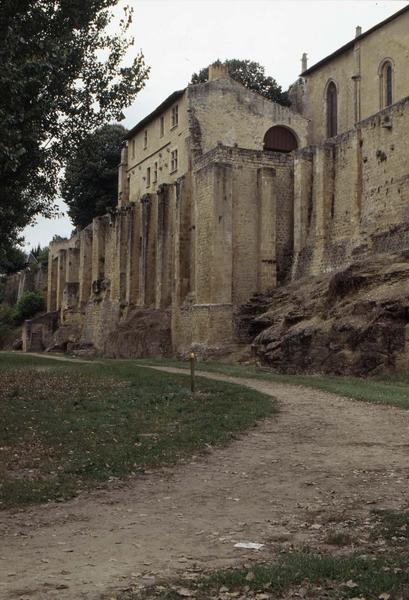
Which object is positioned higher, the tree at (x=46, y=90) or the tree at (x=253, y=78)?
the tree at (x=253, y=78)

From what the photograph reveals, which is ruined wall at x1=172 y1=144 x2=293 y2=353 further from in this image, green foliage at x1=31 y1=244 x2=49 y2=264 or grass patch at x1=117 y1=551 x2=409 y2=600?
green foliage at x1=31 y1=244 x2=49 y2=264

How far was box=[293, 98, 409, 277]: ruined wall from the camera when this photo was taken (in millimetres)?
26562

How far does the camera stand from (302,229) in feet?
107

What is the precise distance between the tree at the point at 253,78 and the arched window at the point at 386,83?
1369 centimetres

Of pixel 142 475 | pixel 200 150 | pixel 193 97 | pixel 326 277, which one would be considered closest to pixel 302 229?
pixel 326 277

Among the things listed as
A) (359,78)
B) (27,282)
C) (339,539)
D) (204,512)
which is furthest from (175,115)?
(339,539)

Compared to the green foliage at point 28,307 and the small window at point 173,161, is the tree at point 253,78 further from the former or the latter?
the green foliage at point 28,307

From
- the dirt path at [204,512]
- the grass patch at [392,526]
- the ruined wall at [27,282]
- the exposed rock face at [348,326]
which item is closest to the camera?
the dirt path at [204,512]

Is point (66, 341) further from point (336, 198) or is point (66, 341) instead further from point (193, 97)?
point (336, 198)

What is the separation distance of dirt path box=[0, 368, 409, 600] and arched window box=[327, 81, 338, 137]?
37261mm

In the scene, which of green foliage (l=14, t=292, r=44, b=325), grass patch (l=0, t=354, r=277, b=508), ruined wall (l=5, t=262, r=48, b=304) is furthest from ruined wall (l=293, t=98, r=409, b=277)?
ruined wall (l=5, t=262, r=48, b=304)

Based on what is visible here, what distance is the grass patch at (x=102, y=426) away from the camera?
30.6ft

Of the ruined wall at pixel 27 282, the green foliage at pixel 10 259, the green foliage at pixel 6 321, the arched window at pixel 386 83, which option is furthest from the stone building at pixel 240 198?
the ruined wall at pixel 27 282

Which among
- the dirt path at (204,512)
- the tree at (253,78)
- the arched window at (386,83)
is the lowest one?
the dirt path at (204,512)
